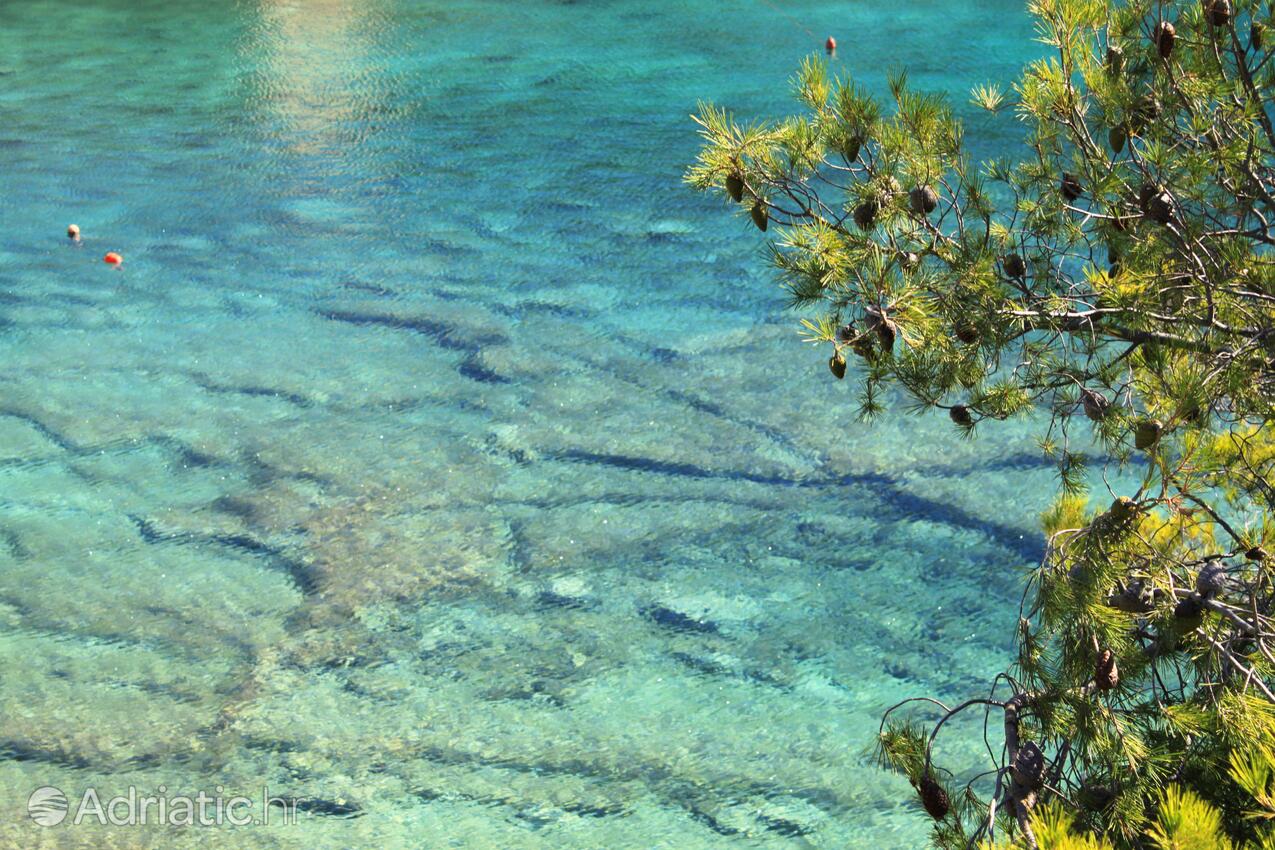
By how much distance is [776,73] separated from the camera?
6449 mm

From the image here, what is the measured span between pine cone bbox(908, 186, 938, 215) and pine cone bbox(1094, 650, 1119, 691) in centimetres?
54

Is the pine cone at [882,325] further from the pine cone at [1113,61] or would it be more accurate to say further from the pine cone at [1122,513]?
the pine cone at [1113,61]

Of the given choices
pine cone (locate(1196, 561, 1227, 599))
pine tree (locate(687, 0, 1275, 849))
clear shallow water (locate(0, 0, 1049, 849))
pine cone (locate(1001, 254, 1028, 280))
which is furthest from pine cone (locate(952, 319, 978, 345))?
clear shallow water (locate(0, 0, 1049, 849))

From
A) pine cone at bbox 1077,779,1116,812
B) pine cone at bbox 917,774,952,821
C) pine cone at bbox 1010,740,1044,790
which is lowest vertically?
pine cone at bbox 917,774,952,821

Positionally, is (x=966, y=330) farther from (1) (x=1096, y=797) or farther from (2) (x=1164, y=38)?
(1) (x=1096, y=797)

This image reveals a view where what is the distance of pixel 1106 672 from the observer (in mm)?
1254

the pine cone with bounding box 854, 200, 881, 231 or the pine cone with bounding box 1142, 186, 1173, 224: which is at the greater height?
the pine cone with bounding box 1142, 186, 1173, 224

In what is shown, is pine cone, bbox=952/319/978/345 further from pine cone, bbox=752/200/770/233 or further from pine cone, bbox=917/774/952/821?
pine cone, bbox=917/774/952/821

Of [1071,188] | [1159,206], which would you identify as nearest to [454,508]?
[1071,188]

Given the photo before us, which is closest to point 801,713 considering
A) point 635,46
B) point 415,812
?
point 415,812

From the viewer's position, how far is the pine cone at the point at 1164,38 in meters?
1.43

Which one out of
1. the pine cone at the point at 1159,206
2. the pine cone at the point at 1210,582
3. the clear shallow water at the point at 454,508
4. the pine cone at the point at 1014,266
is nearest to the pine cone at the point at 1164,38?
the pine cone at the point at 1159,206

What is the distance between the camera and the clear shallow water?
7.65ft

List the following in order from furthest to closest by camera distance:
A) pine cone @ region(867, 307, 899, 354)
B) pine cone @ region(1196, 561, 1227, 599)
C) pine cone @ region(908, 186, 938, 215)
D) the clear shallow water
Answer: the clear shallow water, pine cone @ region(908, 186, 938, 215), pine cone @ region(867, 307, 899, 354), pine cone @ region(1196, 561, 1227, 599)
